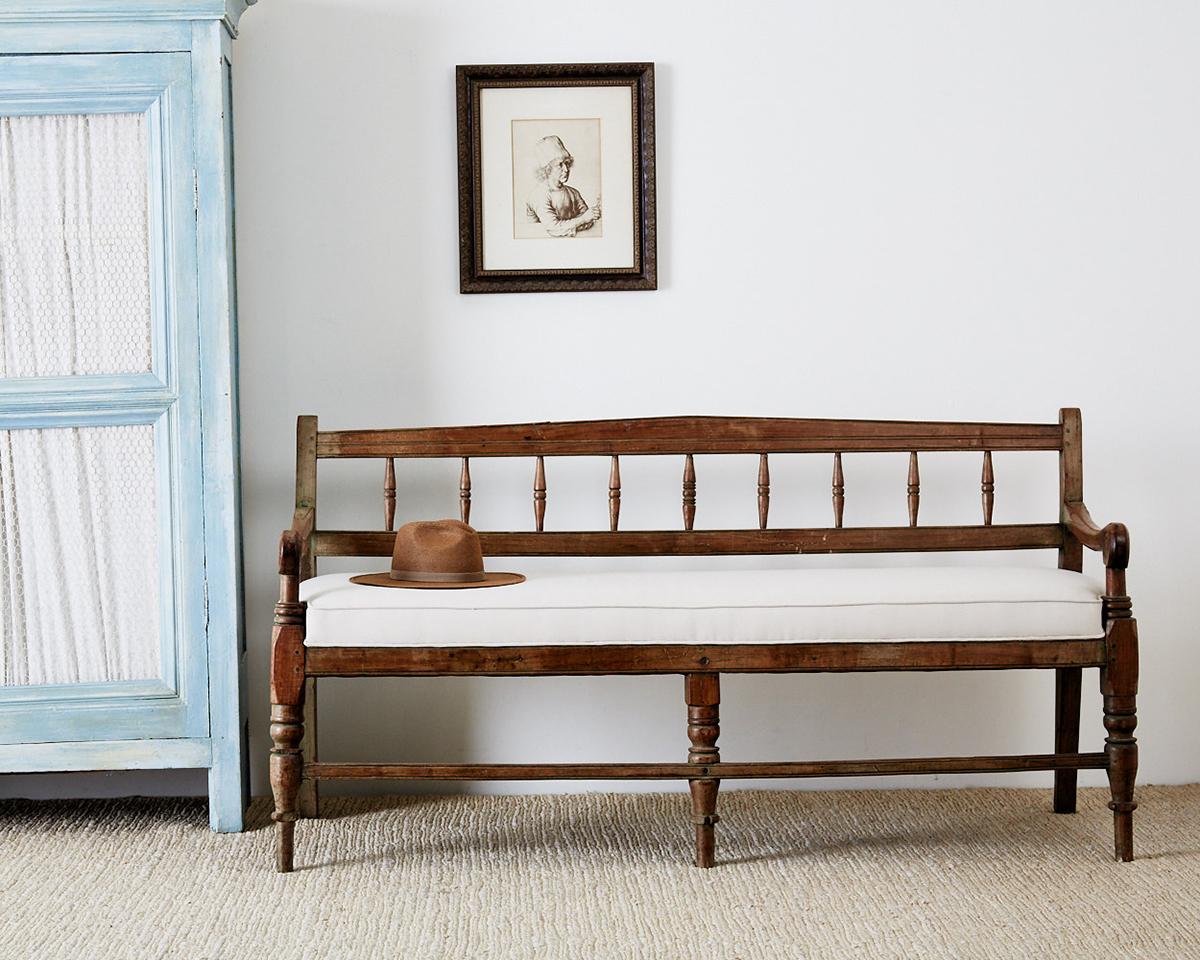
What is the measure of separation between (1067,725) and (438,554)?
4.81 feet

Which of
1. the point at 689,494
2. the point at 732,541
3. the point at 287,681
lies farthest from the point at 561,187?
the point at 287,681

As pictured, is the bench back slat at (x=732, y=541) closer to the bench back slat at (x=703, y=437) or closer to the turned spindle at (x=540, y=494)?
the turned spindle at (x=540, y=494)

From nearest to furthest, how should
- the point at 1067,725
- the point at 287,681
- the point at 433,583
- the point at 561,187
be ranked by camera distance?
the point at 287,681
the point at 433,583
the point at 1067,725
the point at 561,187

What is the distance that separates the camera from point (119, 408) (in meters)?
2.54

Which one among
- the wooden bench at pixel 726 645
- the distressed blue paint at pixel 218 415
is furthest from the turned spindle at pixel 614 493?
the distressed blue paint at pixel 218 415

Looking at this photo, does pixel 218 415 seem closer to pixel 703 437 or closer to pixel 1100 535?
pixel 703 437

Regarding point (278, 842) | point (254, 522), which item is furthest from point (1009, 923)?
point (254, 522)

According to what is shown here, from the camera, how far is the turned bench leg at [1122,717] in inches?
92.4

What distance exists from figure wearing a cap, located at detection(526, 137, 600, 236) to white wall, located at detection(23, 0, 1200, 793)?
19 cm

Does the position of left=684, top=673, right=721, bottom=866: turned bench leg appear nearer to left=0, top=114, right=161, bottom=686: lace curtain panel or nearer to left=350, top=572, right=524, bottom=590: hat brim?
left=350, top=572, right=524, bottom=590: hat brim

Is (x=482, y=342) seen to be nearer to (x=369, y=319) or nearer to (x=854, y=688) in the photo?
(x=369, y=319)

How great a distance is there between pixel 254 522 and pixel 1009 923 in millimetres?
1889

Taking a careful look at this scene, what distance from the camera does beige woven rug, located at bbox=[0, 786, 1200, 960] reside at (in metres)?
2.04

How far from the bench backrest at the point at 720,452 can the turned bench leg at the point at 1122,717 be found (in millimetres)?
402
